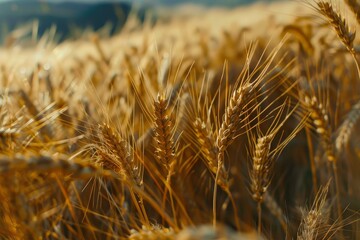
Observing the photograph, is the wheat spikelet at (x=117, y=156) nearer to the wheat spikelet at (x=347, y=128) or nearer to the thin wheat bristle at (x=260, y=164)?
the thin wheat bristle at (x=260, y=164)

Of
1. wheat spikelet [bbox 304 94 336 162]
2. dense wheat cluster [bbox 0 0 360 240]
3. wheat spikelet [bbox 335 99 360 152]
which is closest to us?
dense wheat cluster [bbox 0 0 360 240]

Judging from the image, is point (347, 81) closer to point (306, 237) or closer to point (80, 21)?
point (306, 237)

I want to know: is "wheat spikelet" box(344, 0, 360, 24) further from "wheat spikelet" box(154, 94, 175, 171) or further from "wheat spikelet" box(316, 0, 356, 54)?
"wheat spikelet" box(154, 94, 175, 171)

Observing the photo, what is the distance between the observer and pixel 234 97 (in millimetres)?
901

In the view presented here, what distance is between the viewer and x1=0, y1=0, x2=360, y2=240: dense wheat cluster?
0.85 m

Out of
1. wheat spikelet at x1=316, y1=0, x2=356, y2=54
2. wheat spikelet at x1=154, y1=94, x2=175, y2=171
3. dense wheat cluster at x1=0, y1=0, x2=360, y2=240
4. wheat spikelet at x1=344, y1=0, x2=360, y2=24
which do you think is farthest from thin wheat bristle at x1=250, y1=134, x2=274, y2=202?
wheat spikelet at x1=344, y1=0, x2=360, y2=24

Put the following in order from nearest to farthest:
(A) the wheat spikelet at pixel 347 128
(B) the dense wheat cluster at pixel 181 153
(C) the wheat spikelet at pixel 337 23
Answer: (B) the dense wheat cluster at pixel 181 153
(C) the wheat spikelet at pixel 337 23
(A) the wheat spikelet at pixel 347 128

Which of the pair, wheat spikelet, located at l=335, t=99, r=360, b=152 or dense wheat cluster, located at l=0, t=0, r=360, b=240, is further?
wheat spikelet, located at l=335, t=99, r=360, b=152

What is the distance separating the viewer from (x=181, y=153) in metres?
1.31

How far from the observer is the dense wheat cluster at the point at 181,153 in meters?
0.85

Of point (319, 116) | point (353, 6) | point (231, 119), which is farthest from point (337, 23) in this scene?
point (231, 119)

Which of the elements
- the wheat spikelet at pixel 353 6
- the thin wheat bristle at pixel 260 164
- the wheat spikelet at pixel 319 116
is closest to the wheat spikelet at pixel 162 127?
the thin wheat bristle at pixel 260 164

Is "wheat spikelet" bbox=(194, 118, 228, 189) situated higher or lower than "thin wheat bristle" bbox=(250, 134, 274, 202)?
higher

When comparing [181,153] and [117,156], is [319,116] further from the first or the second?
[117,156]
